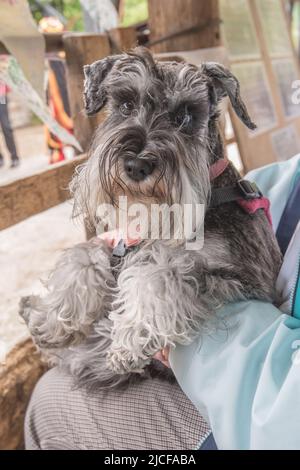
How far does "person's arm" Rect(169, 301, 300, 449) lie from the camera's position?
0.96 m

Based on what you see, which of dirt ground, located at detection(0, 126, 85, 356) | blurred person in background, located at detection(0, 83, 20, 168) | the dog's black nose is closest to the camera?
the dog's black nose

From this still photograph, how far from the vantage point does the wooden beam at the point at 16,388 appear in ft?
6.36

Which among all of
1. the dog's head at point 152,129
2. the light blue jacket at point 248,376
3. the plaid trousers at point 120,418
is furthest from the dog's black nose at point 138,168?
the plaid trousers at point 120,418

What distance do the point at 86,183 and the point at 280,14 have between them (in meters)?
2.85

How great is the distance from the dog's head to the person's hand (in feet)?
1.29

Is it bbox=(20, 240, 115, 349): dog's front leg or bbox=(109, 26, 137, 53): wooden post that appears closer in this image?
bbox=(20, 240, 115, 349): dog's front leg

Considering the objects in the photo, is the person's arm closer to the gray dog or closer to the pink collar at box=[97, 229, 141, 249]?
the gray dog

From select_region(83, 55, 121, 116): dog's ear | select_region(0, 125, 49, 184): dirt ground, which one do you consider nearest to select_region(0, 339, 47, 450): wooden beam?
select_region(83, 55, 121, 116): dog's ear

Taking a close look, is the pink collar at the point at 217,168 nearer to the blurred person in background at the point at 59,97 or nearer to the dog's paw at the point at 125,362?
the dog's paw at the point at 125,362

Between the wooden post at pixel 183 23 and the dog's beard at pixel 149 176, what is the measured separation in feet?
4.62

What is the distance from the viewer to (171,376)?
1.39 m
